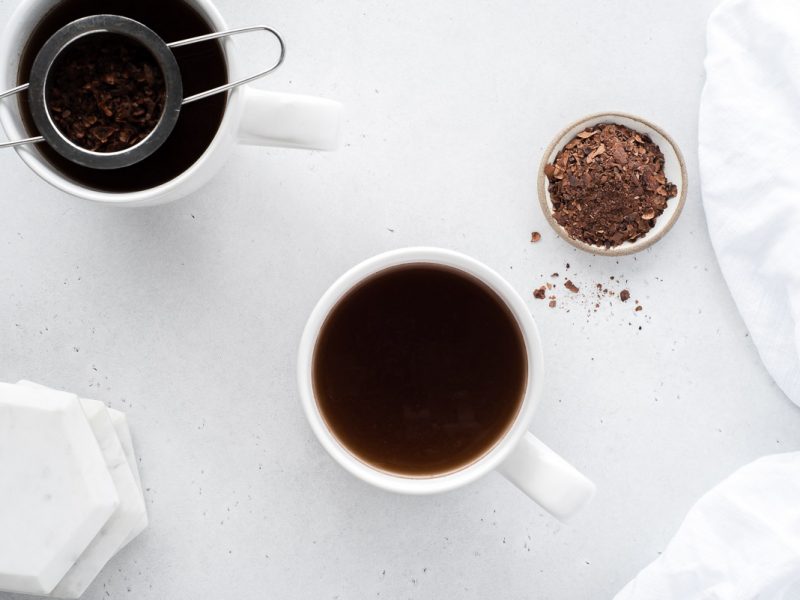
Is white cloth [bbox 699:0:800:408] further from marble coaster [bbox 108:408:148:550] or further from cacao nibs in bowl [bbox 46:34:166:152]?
marble coaster [bbox 108:408:148:550]

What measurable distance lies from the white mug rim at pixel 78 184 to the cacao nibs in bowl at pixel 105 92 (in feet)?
0.12

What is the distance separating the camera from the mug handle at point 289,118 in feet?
2.41

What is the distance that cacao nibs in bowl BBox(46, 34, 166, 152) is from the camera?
708mm

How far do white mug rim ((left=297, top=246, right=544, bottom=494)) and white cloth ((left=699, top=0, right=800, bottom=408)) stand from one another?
0.97 feet

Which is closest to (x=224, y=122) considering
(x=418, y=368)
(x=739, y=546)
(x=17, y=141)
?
(x=17, y=141)

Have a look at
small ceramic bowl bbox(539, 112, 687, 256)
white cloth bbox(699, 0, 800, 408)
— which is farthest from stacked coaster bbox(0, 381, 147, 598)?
white cloth bbox(699, 0, 800, 408)

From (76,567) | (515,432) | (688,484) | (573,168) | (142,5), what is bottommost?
(76,567)

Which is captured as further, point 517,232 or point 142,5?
point 517,232

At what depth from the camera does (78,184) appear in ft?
2.43

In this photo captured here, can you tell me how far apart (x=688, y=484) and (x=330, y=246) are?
1.67ft

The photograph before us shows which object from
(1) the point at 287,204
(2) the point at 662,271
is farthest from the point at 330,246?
(2) the point at 662,271

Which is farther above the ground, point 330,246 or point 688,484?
point 330,246

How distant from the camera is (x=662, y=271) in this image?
946 mm

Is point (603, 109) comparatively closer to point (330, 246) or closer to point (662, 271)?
point (662, 271)
